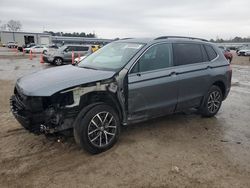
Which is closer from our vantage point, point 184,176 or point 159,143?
point 184,176

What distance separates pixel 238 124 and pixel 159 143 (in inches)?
87.6

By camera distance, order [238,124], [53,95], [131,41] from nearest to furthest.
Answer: [53,95] < [131,41] < [238,124]

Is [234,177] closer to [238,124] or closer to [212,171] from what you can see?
[212,171]

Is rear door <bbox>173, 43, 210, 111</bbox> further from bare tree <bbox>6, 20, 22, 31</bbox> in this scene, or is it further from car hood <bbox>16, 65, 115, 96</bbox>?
bare tree <bbox>6, 20, 22, 31</bbox>

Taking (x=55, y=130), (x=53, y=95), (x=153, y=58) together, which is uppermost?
(x=153, y=58)

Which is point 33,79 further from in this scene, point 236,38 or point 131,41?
point 236,38

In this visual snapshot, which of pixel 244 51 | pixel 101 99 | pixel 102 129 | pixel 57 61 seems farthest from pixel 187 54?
pixel 244 51

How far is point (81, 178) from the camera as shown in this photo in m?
3.49

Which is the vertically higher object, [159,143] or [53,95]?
[53,95]

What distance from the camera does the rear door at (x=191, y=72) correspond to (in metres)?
5.24

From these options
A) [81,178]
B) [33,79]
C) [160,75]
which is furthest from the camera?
[160,75]

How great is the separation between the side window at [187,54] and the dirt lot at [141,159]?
1.36 meters

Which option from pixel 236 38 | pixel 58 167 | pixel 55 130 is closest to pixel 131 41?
pixel 55 130

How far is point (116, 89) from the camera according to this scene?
426cm
